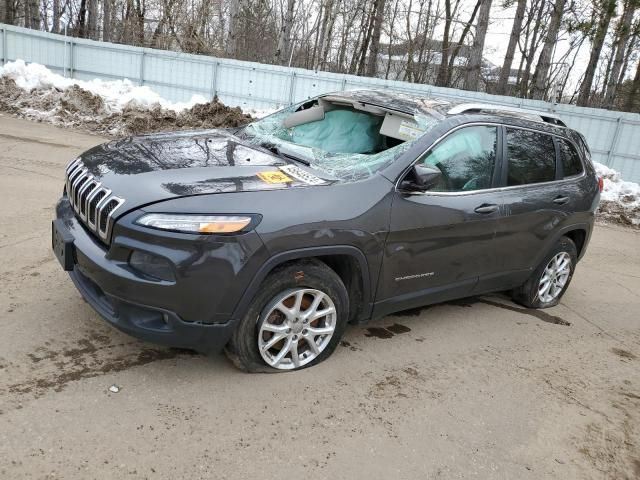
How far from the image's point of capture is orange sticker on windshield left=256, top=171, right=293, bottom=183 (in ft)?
10.9

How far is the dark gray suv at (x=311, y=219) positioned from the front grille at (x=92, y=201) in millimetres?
15

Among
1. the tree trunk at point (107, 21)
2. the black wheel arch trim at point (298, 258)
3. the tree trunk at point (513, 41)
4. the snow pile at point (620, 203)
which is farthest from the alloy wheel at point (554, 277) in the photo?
the tree trunk at point (107, 21)

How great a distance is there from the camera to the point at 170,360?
3.49 metres

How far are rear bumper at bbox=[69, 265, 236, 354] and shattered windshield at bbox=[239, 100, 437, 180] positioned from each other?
1.28 meters

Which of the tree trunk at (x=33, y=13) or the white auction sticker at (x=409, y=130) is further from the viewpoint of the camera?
the tree trunk at (x=33, y=13)

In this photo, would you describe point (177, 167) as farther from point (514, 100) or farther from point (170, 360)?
point (514, 100)

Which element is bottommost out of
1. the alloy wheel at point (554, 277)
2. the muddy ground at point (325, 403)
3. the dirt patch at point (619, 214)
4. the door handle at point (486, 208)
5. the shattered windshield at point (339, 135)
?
the muddy ground at point (325, 403)

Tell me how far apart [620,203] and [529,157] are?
7.75 m

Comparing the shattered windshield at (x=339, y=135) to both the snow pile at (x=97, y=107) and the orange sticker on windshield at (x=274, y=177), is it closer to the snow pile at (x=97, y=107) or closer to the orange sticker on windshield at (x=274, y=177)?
the orange sticker on windshield at (x=274, y=177)

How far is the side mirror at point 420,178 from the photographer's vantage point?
11.7ft

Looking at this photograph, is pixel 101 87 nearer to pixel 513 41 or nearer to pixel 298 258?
pixel 298 258

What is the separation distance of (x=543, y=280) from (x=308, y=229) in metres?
2.88

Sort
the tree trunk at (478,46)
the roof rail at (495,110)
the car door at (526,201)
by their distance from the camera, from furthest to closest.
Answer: the tree trunk at (478,46)
the car door at (526,201)
the roof rail at (495,110)

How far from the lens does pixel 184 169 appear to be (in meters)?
3.35
